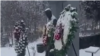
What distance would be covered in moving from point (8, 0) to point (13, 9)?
72 cm

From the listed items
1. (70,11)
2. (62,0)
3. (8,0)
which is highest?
(8,0)

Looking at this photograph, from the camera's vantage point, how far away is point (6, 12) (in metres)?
13.2

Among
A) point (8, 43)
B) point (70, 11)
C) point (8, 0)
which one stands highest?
point (8, 0)

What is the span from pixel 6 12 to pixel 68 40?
32.5 ft

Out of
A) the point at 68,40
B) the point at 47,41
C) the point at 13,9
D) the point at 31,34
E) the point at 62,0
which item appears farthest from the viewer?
the point at 31,34

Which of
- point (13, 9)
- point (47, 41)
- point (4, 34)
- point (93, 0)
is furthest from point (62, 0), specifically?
point (4, 34)

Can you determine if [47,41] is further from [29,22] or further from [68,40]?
[29,22]

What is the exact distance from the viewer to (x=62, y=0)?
5.62 metres

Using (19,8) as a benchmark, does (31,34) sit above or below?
below

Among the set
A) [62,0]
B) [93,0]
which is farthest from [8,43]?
[62,0]

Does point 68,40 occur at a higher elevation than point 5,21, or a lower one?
lower

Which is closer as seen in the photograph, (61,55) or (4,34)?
(61,55)

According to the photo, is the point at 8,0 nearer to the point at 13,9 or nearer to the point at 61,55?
the point at 13,9

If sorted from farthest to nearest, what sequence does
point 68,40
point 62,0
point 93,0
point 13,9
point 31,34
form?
1. point 31,34
2. point 13,9
3. point 93,0
4. point 62,0
5. point 68,40
